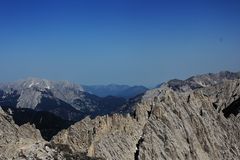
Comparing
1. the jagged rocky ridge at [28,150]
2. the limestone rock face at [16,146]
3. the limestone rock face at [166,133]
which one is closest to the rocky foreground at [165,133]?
the limestone rock face at [166,133]

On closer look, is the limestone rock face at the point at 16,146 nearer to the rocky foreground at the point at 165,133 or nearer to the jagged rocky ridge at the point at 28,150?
the jagged rocky ridge at the point at 28,150

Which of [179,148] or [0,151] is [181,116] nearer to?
[179,148]

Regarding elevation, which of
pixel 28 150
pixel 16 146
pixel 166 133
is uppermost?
pixel 28 150

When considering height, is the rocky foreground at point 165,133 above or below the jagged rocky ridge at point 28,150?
below

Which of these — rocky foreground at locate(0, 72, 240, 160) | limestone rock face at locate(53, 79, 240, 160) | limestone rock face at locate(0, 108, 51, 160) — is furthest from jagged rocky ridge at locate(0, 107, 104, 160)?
limestone rock face at locate(53, 79, 240, 160)

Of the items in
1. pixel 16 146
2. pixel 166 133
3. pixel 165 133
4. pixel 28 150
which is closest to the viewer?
pixel 28 150

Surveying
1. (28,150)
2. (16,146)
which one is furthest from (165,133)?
(28,150)

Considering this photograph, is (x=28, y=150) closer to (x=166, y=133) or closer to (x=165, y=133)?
(x=165, y=133)

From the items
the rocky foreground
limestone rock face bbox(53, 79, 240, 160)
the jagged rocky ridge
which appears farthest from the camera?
limestone rock face bbox(53, 79, 240, 160)

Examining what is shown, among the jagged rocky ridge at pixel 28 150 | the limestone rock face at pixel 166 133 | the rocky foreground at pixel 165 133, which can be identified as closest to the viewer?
the jagged rocky ridge at pixel 28 150

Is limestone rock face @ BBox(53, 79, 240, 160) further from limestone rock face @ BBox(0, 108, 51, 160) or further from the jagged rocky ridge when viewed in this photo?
the jagged rocky ridge
